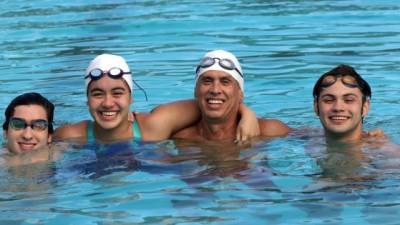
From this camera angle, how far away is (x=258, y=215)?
6.22 metres

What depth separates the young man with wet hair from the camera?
7.32 metres

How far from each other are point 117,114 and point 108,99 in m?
0.17

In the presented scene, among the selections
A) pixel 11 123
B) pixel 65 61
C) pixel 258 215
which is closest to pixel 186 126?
pixel 11 123

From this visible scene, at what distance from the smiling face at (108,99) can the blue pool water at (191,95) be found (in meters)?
0.30

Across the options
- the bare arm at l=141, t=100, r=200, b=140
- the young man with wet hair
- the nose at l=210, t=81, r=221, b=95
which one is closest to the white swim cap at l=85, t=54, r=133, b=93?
the bare arm at l=141, t=100, r=200, b=140

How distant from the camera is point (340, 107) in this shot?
729cm

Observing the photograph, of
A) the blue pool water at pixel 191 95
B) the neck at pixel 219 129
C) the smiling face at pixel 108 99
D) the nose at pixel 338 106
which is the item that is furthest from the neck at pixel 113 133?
the nose at pixel 338 106

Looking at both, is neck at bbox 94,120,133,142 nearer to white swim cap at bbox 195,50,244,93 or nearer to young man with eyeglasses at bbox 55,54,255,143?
young man with eyeglasses at bbox 55,54,255,143

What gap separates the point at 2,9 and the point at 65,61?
428 centimetres

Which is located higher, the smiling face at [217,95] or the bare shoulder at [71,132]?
the smiling face at [217,95]

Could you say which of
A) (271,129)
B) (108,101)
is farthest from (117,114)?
(271,129)

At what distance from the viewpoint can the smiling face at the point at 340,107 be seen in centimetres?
730

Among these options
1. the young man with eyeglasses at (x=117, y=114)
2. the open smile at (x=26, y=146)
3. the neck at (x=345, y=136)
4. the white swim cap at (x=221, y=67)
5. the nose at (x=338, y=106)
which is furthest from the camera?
the white swim cap at (x=221, y=67)

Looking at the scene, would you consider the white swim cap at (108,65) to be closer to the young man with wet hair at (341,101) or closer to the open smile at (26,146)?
the open smile at (26,146)
